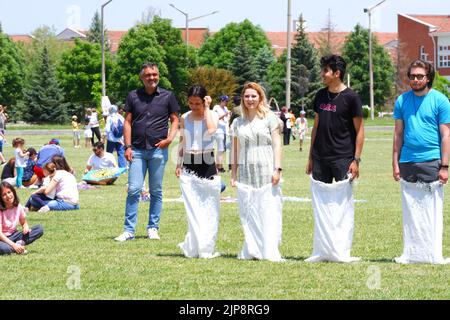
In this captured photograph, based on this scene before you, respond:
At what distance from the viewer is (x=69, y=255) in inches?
456

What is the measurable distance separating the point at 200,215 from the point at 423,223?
2.33m

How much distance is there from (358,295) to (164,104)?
15.7 ft

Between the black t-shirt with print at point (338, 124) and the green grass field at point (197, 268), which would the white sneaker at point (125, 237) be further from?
the black t-shirt with print at point (338, 124)

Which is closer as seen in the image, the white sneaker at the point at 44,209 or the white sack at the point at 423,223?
the white sack at the point at 423,223

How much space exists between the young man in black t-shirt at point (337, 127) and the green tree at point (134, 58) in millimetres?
81203

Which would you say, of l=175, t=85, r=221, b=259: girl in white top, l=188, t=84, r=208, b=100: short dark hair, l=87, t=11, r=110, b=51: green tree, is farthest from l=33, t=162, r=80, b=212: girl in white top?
l=87, t=11, r=110, b=51: green tree

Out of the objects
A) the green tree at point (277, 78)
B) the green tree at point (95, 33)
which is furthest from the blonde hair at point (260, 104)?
the green tree at point (95, 33)

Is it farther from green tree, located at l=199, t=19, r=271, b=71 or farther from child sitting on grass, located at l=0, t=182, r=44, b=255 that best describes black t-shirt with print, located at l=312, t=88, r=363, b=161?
green tree, located at l=199, t=19, r=271, b=71

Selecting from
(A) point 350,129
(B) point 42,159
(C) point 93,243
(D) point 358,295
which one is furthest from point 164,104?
(B) point 42,159

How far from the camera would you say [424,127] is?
10.5m

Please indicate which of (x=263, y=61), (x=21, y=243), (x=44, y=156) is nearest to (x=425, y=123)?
(x=21, y=243)

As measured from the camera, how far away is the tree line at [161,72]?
92.9m

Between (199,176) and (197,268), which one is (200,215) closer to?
(199,176)
